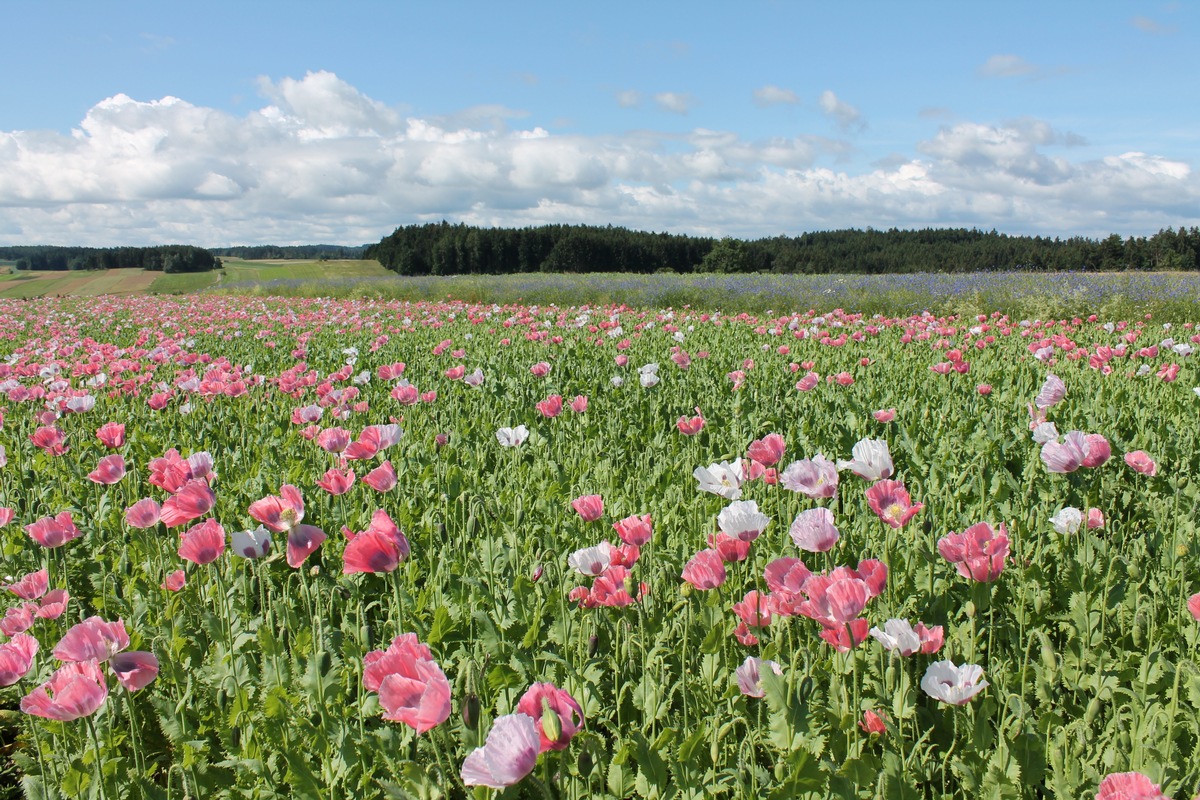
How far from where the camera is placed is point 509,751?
0.94 metres

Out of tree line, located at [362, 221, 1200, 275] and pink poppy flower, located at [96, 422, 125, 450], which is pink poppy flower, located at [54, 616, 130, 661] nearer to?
pink poppy flower, located at [96, 422, 125, 450]

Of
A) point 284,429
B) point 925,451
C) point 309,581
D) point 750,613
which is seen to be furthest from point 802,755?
point 284,429

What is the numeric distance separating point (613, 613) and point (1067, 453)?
130 centimetres

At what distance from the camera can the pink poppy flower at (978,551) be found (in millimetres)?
1559

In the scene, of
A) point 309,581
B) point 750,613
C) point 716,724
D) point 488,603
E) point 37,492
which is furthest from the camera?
point 37,492

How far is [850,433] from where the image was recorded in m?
3.64

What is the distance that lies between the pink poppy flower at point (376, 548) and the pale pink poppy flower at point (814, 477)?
951mm

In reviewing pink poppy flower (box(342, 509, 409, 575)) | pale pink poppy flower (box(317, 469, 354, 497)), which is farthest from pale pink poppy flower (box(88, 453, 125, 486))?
pink poppy flower (box(342, 509, 409, 575))

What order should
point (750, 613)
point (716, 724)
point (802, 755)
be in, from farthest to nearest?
point (750, 613)
point (716, 724)
point (802, 755)

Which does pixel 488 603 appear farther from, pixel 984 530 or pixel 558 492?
pixel 984 530

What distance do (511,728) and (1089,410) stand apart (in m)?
3.83

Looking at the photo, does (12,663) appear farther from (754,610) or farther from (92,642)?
(754,610)

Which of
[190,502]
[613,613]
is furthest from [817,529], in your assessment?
[190,502]

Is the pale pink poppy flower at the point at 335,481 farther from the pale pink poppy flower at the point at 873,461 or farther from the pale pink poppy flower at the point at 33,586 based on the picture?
the pale pink poppy flower at the point at 873,461
